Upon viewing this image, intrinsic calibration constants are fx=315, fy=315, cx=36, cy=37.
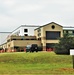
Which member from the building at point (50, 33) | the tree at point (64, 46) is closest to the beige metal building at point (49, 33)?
the building at point (50, 33)

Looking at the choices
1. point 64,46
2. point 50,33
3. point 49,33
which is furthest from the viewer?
point 49,33

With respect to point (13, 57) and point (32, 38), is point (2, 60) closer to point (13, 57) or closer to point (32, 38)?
point (13, 57)

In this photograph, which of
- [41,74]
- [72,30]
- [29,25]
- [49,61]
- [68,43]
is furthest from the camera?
[29,25]

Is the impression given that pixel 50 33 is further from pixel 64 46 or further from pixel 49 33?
pixel 64 46

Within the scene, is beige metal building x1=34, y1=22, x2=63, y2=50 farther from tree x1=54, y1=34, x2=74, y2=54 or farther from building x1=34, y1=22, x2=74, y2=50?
tree x1=54, y1=34, x2=74, y2=54

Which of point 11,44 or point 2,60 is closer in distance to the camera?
point 2,60

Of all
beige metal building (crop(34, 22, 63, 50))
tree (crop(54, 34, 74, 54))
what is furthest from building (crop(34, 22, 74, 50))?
tree (crop(54, 34, 74, 54))

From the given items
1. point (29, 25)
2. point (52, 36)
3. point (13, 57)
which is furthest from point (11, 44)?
point (13, 57)

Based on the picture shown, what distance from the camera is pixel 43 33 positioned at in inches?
4631

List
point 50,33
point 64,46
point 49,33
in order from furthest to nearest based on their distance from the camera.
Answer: point 49,33 < point 50,33 < point 64,46

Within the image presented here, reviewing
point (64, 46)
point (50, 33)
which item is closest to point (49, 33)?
point (50, 33)

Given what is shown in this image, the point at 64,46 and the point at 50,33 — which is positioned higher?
the point at 50,33

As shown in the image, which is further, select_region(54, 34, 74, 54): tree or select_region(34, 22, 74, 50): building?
select_region(34, 22, 74, 50): building

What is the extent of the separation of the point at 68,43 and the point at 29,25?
89.6 meters
